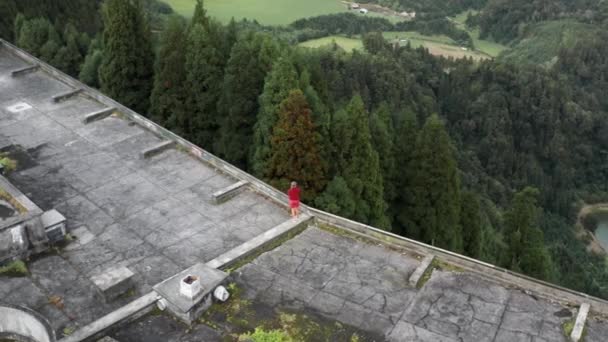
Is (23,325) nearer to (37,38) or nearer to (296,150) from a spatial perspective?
(296,150)

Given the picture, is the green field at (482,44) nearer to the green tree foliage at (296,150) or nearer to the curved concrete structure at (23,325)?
the green tree foliage at (296,150)

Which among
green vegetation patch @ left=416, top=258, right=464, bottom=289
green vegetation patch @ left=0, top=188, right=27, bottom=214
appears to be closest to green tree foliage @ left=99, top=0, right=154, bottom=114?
green vegetation patch @ left=0, top=188, right=27, bottom=214

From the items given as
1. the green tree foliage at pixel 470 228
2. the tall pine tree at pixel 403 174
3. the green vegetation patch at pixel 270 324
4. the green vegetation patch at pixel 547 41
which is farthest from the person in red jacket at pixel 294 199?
the green vegetation patch at pixel 547 41

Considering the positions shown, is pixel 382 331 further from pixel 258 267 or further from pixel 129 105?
pixel 129 105

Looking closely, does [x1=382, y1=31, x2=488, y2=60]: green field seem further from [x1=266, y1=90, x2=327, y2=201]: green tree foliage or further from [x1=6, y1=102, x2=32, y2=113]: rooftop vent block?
[x1=6, y1=102, x2=32, y2=113]: rooftop vent block

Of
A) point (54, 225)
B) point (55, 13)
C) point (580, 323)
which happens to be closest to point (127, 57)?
point (54, 225)

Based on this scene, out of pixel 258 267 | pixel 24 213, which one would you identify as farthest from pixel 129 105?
pixel 258 267
